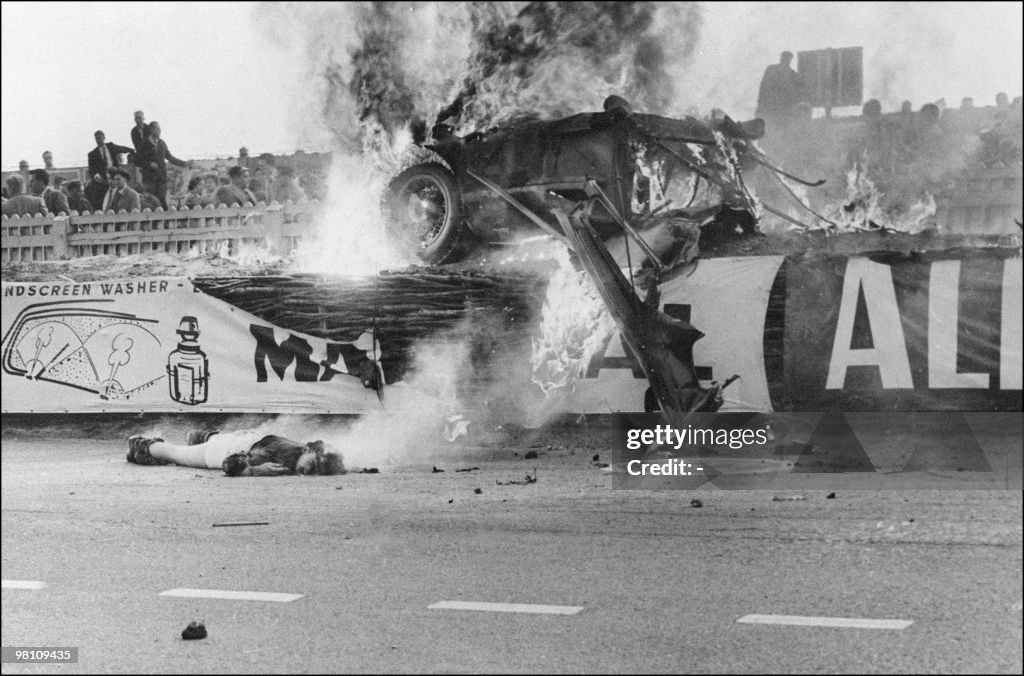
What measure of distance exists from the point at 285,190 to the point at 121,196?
2.03ft

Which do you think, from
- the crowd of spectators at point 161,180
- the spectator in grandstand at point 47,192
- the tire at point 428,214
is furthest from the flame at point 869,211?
the spectator in grandstand at point 47,192

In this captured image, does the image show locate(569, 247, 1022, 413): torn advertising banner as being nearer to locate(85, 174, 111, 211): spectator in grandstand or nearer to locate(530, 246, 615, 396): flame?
locate(530, 246, 615, 396): flame

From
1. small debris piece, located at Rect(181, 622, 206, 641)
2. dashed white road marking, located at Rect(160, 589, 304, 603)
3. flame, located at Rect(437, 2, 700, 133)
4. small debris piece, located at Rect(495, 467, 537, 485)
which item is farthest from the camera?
small debris piece, located at Rect(495, 467, 537, 485)

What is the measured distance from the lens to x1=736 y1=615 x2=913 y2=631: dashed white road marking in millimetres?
3322

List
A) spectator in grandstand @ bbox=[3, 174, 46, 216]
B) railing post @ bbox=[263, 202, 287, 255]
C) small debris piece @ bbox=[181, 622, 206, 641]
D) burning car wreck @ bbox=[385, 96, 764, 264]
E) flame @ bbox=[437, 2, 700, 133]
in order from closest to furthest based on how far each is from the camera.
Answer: small debris piece @ bbox=[181, 622, 206, 641], flame @ bbox=[437, 2, 700, 133], burning car wreck @ bbox=[385, 96, 764, 264], railing post @ bbox=[263, 202, 287, 255], spectator in grandstand @ bbox=[3, 174, 46, 216]

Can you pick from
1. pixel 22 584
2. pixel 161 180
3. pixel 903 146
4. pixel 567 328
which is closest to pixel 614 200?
pixel 567 328

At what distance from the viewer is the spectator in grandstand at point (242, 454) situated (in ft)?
14.4

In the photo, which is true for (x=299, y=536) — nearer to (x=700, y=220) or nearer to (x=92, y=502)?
(x=92, y=502)

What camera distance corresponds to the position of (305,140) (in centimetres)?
421

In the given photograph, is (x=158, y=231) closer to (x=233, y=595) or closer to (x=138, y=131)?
(x=138, y=131)

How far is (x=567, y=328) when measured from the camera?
4.29 meters

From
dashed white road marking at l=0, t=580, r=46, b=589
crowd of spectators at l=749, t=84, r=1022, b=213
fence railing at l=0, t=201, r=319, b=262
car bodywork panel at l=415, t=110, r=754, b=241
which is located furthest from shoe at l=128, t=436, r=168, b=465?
crowd of spectators at l=749, t=84, r=1022, b=213

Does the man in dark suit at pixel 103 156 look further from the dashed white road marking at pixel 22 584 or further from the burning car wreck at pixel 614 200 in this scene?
the dashed white road marking at pixel 22 584
